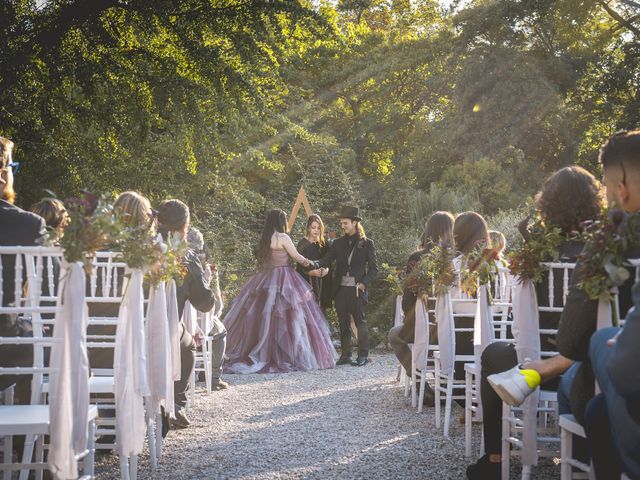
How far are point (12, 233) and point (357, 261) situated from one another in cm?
736

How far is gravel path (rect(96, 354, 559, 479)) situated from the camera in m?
4.89

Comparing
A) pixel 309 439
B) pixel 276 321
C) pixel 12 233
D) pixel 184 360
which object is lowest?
pixel 309 439

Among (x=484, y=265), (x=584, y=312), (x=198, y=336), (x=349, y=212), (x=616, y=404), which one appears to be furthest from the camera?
(x=349, y=212)

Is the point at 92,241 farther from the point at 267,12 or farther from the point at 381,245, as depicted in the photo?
the point at 381,245

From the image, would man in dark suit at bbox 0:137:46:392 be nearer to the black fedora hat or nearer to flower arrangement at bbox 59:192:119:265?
flower arrangement at bbox 59:192:119:265

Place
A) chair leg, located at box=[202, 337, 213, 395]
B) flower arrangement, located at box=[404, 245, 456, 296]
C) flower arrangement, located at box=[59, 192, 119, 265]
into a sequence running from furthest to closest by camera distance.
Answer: chair leg, located at box=[202, 337, 213, 395], flower arrangement, located at box=[404, 245, 456, 296], flower arrangement, located at box=[59, 192, 119, 265]

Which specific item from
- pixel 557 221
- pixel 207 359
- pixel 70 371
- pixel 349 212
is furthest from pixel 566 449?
pixel 349 212

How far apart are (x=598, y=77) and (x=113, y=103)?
1699 centimetres

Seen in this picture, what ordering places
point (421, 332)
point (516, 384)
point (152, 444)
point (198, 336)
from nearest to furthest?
1. point (516, 384)
2. point (152, 444)
3. point (421, 332)
4. point (198, 336)

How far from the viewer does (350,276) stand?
11.4 metres

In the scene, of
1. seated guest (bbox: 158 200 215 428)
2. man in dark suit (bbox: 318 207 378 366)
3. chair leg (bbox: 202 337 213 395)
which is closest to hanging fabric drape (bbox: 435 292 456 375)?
seated guest (bbox: 158 200 215 428)

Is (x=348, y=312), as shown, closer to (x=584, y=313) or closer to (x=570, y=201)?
(x=570, y=201)

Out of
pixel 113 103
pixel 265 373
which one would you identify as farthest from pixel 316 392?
pixel 113 103

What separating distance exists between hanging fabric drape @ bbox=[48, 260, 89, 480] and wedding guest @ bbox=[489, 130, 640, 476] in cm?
176
